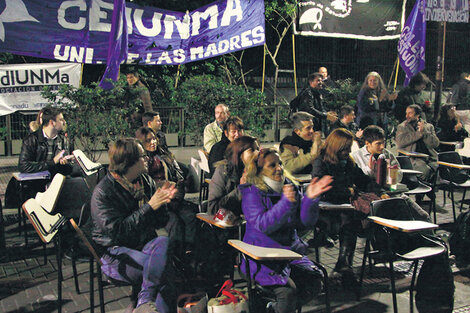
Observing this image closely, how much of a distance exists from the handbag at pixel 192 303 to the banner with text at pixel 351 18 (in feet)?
32.6

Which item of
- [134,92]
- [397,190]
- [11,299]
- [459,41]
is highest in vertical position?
[459,41]

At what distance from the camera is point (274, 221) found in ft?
13.3

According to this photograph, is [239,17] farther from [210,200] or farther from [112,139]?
[210,200]

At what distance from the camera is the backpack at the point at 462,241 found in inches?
229

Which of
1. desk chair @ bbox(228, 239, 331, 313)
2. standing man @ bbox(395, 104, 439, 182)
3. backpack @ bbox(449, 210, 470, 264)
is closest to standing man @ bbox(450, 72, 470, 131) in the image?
standing man @ bbox(395, 104, 439, 182)

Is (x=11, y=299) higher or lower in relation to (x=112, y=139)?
lower

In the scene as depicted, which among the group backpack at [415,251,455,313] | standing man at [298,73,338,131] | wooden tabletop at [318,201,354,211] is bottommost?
backpack at [415,251,455,313]

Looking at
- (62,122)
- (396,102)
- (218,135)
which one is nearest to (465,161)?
(396,102)

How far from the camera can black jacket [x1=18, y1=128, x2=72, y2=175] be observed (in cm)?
671

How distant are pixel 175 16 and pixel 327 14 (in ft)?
15.4

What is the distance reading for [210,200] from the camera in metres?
5.02

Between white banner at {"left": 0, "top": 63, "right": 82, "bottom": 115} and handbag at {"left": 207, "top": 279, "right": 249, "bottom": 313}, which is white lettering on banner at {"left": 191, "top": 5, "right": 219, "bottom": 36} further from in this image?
handbag at {"left": 207, "top": 279, "right": 249, "bottom": 313}

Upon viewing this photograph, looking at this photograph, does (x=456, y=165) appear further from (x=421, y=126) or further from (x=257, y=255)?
(x=257, y=255)

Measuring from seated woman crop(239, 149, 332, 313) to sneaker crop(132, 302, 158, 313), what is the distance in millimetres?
807
